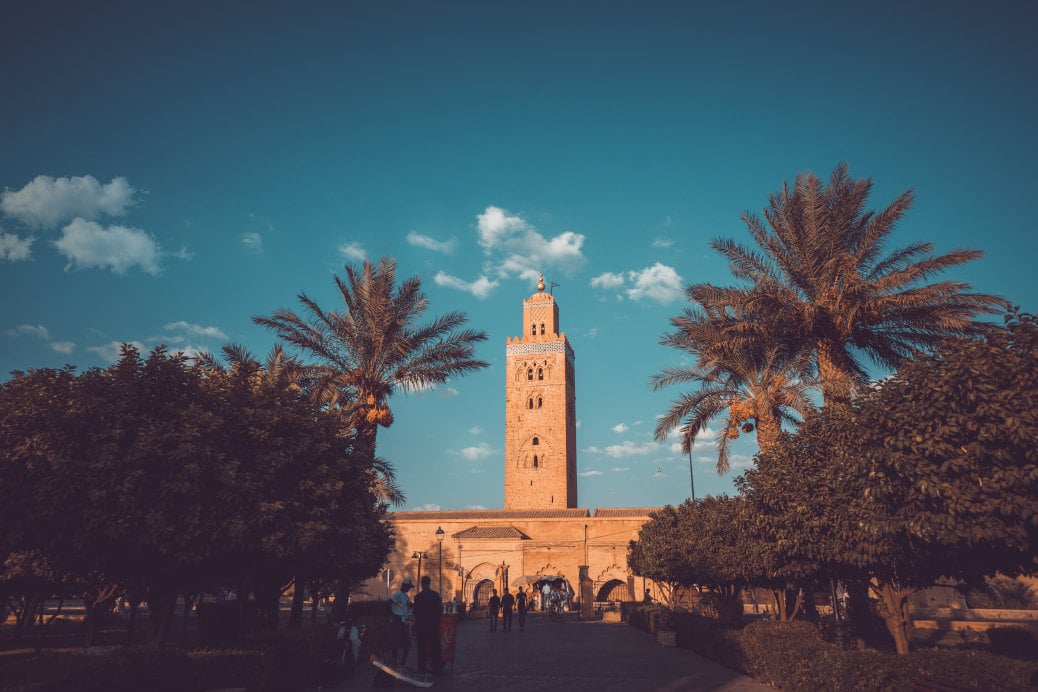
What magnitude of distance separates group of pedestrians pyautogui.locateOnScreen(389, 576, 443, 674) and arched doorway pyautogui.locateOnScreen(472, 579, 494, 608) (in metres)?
35.7

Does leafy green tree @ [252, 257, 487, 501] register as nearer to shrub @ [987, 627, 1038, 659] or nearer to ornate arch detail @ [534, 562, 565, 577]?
shrub @ [987, 627, 1038, 659]

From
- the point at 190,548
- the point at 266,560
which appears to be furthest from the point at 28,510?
the point at 266,560

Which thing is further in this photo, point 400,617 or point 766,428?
point 766,428

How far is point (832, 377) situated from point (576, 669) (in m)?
8.37

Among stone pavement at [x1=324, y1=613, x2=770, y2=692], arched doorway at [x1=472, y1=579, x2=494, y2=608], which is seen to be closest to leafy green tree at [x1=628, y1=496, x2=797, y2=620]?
stone pavement at [x1=324, y1=613, x2=770, y2=692]

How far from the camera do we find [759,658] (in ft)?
38.6

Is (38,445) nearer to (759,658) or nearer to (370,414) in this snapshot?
(370,414)

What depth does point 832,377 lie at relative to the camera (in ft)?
50.4

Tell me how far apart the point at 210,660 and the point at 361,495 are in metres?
5.72

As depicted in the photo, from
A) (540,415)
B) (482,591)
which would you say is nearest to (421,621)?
(482,591)

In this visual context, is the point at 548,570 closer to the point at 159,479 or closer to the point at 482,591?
the point at 482,591

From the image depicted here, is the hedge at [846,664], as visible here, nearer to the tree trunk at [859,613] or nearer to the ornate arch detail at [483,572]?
the tree trunk at [859,613]

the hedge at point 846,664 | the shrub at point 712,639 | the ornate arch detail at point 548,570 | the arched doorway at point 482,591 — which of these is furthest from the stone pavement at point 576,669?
the arched doorway at point 482,591

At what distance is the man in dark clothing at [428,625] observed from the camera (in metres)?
10.6
